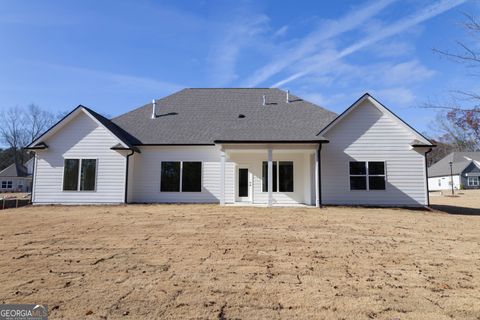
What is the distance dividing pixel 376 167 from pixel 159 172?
11.1 meters

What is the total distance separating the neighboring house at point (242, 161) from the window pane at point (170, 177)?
5 cm

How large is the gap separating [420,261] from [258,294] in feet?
11.8

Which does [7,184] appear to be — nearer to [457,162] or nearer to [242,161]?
[242,161]

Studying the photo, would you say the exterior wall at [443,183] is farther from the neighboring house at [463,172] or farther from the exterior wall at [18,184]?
the exterior wall at [18,184]

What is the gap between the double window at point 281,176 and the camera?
55.5ft

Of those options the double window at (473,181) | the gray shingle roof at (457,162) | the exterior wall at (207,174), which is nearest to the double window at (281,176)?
the exterior wall at (207,174)

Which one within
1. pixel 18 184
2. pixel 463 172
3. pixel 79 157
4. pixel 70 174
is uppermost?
pixel 463 172

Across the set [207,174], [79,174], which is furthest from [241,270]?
[79,174]

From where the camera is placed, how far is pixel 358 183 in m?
15.6

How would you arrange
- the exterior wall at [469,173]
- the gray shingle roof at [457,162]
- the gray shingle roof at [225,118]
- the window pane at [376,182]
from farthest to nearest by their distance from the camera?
the gray shingle roof at [457,162] < the exterior wall at [469,173] < the gray shingle roof at [225,118] < the window pane at [376,182]

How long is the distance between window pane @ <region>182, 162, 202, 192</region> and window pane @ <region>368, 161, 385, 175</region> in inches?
338

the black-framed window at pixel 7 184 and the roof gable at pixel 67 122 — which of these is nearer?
the roof gable at pixel 67 122

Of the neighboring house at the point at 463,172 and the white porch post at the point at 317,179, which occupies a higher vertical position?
the neighboring house at the point at 463,172

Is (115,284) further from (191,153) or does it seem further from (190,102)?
(190,102)
